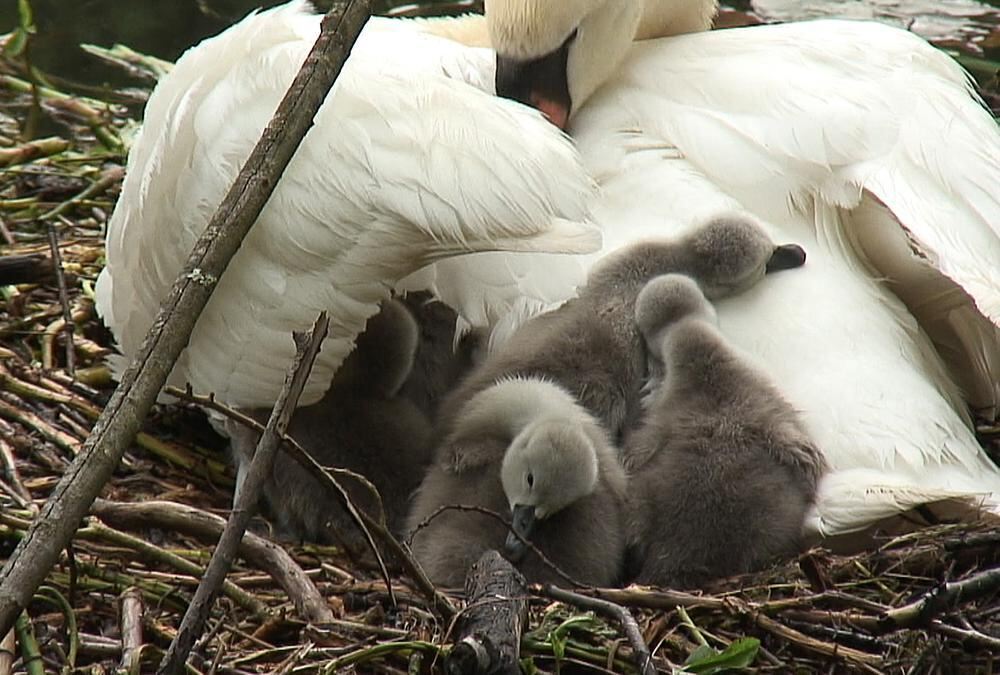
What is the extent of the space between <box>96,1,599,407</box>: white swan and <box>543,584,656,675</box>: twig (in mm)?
546

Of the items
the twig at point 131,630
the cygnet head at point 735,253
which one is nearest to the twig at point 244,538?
the twig at point 131,630

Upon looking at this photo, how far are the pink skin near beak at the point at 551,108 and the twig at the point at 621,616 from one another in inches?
48.6

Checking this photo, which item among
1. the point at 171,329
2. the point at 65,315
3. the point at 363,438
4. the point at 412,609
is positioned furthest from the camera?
the point at 65,315

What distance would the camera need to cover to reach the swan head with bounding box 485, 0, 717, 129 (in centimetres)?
361

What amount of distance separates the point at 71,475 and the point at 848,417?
151 centimetres

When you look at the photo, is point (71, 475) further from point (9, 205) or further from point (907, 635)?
point (9, 205)

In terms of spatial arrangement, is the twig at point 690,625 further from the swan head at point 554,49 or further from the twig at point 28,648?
the swan head at point 554,49

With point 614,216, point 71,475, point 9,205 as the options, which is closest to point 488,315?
point 614,216

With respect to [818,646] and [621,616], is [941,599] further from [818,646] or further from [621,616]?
[621,616]

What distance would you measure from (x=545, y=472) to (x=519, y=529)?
0.12 metres

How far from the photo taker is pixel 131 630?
276 centimetres

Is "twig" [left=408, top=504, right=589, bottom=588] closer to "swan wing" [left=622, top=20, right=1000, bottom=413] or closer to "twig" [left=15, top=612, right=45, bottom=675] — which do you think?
"twig" [left=15, top=612, right=45, bottom=675]

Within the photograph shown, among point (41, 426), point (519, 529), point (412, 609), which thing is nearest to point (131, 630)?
point (412, 609)

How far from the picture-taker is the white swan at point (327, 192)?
2.86m
